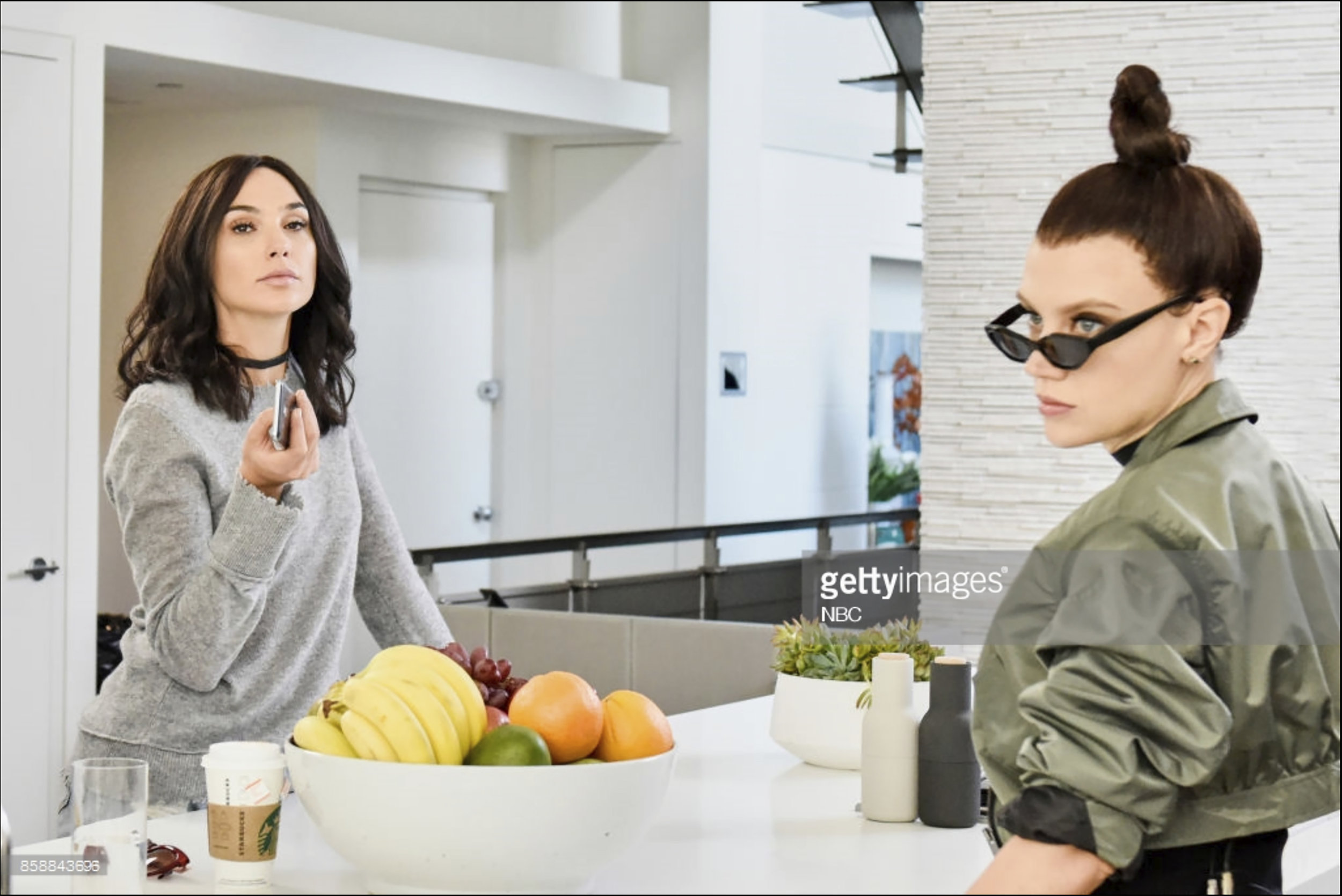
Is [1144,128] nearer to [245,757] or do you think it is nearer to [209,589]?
[245,757]

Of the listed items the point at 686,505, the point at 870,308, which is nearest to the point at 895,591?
the point at 686,505

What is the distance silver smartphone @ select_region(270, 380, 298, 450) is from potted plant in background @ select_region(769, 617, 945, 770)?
0.69 metres

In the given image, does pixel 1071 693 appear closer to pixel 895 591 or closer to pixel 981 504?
pixel 895 591

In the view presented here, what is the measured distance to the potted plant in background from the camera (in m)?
2.04

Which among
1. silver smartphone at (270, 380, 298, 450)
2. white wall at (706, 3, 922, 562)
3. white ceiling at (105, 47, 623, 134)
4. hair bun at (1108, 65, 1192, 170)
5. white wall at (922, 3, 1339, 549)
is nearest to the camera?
hair bun at (1108, 65, 1192, 170)

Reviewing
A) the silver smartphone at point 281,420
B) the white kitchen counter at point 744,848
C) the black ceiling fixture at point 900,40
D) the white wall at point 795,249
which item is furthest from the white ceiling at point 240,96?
the white kitchen counter at point 744,848

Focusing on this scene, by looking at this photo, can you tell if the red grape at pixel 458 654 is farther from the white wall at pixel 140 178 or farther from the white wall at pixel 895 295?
the white wall at pixel 895 295

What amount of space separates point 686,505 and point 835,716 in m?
5.37

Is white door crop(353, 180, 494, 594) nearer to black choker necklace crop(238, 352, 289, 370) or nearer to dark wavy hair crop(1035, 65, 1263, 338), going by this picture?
black choker necklace crop(238, 352, 289, 370)

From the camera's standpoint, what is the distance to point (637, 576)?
4.98m

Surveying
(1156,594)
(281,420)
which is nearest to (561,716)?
(1156,594)

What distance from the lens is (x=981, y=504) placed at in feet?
14.5

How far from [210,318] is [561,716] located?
1.01 meters

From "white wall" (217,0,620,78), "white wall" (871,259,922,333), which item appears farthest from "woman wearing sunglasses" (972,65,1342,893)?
"white wall" (871,259,922,333)
